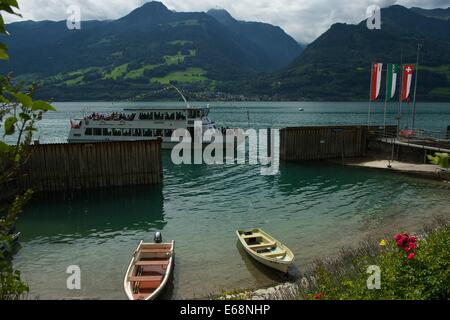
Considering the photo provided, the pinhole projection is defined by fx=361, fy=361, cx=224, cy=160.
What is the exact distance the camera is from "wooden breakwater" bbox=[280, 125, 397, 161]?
162 ft

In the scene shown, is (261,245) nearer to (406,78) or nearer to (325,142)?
(325,142)

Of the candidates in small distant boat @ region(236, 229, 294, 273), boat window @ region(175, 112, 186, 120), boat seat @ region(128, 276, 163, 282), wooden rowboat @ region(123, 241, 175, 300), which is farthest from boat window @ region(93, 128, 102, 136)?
boat seat @ region(128, 276, 163, 282)

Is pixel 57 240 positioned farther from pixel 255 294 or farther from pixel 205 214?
pixel 255 294

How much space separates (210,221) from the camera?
89.3ft

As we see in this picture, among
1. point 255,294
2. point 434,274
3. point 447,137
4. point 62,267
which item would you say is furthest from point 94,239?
point 447,137

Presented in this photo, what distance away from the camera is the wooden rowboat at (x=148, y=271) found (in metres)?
15.7

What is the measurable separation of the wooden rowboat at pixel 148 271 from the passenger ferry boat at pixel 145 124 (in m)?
41.2

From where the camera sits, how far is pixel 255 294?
1519 centimetres

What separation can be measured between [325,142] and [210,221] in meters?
28.3

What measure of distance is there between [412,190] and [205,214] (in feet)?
68.7

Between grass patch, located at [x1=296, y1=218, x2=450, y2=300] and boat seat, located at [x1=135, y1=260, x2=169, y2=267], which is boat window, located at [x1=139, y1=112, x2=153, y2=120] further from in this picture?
grass patch, located at [x1=296, y1=218, x2=450, y2=300]

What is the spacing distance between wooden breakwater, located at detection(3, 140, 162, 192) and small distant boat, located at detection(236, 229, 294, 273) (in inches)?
616

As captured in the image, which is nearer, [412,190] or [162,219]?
[162,219]

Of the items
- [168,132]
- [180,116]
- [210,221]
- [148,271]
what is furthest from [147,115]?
[148,271]
